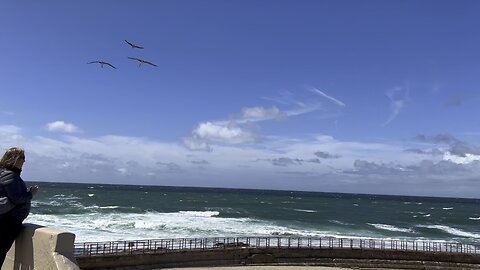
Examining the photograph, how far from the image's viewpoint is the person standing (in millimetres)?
4445

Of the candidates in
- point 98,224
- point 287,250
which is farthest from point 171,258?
point 98,224

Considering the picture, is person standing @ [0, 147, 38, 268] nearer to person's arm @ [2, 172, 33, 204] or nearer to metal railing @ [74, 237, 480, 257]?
person's arm @ [2, 172, 33, 204]

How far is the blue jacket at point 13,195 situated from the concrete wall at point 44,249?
0.85ft

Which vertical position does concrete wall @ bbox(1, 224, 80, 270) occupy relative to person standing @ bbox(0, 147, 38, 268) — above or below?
below

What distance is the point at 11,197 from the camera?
4434 millimetres

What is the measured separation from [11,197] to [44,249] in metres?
0.59

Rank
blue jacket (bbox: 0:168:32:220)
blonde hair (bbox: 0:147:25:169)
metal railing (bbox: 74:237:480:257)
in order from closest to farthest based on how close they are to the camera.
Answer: blue jacket (bbox: 0:168:32:220)
blonde hair (bbox: 0:147:25:169)
metal railing (bbox: 74:237:480:257)

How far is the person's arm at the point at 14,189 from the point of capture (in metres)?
4.44

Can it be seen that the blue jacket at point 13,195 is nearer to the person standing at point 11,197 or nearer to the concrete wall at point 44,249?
the person standing at point 11,197

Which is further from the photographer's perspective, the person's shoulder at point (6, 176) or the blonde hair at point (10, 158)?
the blonde hair at point (10, 158)

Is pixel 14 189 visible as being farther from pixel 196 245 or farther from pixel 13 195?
Answer: pixel 196 245

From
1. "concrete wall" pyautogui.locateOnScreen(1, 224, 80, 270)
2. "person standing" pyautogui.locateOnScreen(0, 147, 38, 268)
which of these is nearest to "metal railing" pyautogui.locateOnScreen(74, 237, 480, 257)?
"concrete wall" pyautogui.locateOnScreen(1, 224, 80, 270)

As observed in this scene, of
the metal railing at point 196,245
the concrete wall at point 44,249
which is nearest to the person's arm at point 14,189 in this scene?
the concrete wall at point 44,249

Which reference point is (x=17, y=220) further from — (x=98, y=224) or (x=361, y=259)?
(x=98, y=224)
